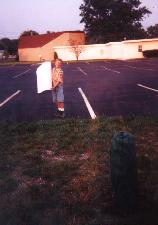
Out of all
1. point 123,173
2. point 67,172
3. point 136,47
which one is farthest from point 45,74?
point 136,47

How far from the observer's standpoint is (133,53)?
61969mm

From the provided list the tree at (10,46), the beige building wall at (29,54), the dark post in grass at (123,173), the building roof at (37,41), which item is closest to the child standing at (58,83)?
the dark post in grass at (123,173)

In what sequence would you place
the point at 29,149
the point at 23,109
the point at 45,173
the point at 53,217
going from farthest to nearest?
the point at 23,109 < the point at 29,149 < the point at 45,173 < the point at 53,217

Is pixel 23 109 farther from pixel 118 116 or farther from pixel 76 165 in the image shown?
pixel 76 165

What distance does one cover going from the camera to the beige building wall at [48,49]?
275ft

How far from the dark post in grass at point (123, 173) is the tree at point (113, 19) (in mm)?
83597

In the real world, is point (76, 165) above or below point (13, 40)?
below

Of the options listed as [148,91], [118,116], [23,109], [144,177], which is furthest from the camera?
[148,91]

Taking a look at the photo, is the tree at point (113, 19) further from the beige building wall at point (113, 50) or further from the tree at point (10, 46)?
the tree at point (10, 46)

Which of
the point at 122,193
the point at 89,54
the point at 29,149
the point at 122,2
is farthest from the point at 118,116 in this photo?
the point at 122,2

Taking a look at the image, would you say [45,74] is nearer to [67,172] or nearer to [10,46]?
[67,172]

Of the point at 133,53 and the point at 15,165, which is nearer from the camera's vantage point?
the point at 15,165

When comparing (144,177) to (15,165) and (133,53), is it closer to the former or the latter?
(15,165)

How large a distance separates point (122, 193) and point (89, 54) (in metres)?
67.9
